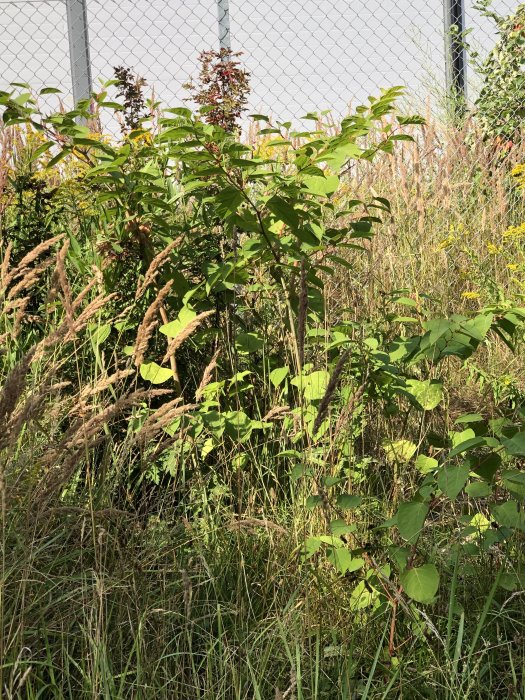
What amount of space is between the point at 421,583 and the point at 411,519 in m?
0.10

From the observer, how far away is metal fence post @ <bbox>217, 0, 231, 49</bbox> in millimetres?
3872

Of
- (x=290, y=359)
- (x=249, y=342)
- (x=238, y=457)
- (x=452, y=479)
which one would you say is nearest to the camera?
(x=452, y=479)

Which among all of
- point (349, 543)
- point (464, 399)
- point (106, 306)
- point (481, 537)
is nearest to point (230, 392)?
point (106, 306)

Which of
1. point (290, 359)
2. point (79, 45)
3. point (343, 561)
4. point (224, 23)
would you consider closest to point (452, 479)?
point (343, 561)

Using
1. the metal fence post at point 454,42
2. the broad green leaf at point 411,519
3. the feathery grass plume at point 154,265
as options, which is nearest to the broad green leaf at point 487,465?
the broad green leaf at point 411,519

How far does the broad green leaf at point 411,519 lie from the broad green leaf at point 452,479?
59mm

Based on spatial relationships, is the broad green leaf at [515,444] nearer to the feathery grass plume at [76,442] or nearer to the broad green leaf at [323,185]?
the feathery grass plume at [76,442]

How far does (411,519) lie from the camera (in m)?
1.44

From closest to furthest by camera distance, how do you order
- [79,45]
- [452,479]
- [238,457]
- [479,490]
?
1. [452,479]
2. [479,490]
3. [238,457]
4. [79,45]

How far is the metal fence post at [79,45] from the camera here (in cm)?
501

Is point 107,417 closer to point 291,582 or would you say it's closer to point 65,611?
point 65,611

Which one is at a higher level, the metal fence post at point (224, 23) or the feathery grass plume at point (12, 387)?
the metal fence post at point (224, 23)

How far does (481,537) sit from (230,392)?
78cm

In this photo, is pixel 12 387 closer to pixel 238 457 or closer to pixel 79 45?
pixel 238 457
